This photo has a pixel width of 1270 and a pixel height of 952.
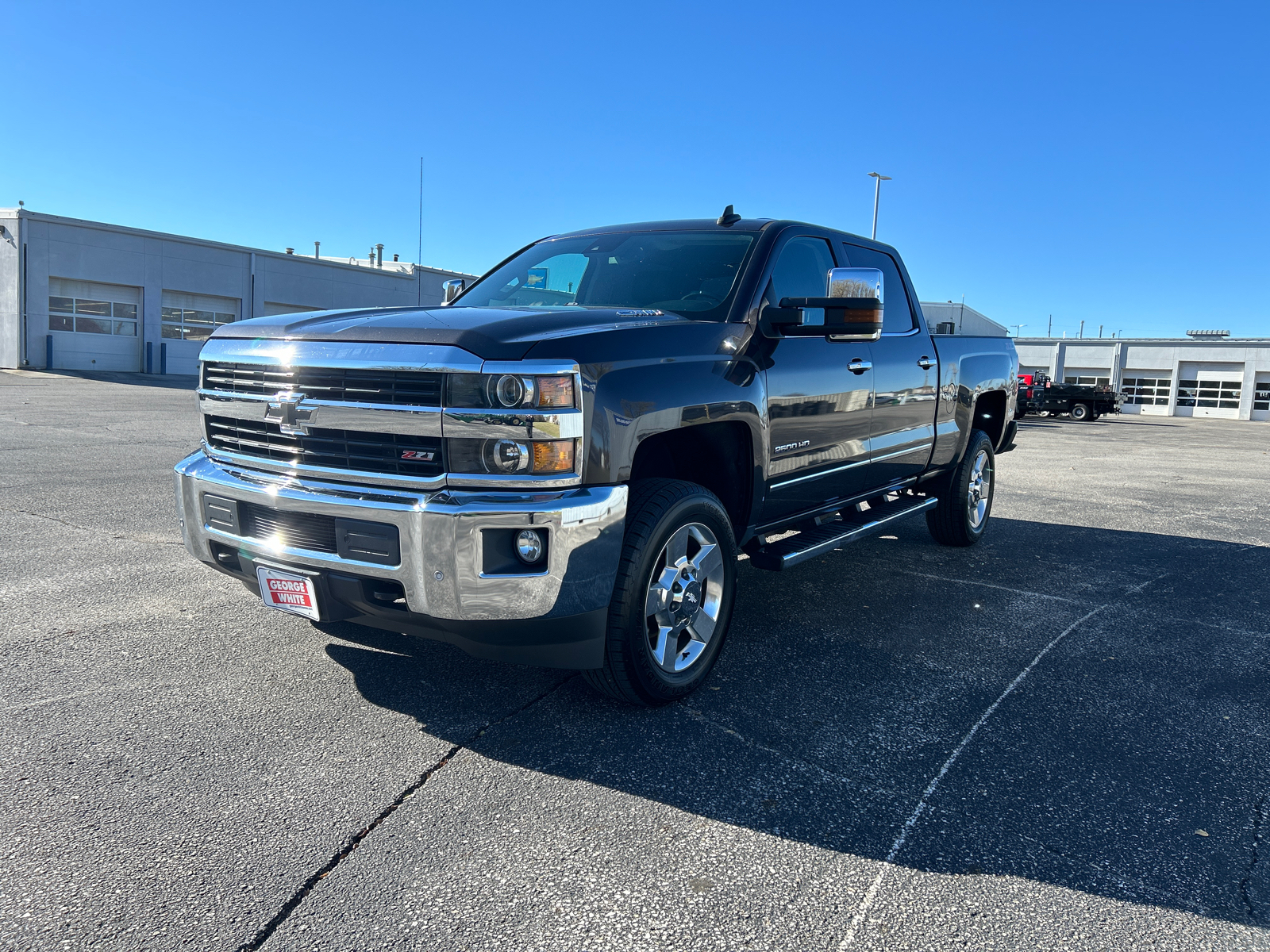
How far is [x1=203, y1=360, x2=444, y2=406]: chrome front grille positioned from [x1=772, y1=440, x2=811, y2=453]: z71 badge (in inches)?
67.8

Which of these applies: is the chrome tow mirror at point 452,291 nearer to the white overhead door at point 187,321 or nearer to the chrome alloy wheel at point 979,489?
the chrome alloy wheel at point 979,489

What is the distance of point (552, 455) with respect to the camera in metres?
3.01

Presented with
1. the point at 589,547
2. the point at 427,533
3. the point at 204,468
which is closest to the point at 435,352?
the point at 427,533

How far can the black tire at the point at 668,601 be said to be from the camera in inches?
128

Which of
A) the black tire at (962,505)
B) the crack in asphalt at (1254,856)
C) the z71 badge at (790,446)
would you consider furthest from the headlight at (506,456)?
the black tire at (962,505)

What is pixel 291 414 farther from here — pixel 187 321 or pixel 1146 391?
pixel 1146 391

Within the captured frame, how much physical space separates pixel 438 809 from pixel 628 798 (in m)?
0.58

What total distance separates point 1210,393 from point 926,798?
2086 inches

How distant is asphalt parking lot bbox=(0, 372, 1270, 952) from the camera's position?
2.30 metres

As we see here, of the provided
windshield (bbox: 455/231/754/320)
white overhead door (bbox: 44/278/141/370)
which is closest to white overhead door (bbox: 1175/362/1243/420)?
white overhead door (bbox: 44/278/141/370)

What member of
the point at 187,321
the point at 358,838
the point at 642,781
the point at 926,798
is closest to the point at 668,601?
the point at 642,781

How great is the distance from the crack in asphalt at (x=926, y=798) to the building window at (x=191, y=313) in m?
34.5

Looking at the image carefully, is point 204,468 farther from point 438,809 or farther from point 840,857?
point 840,857

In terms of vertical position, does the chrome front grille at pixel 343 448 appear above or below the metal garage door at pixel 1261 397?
below
